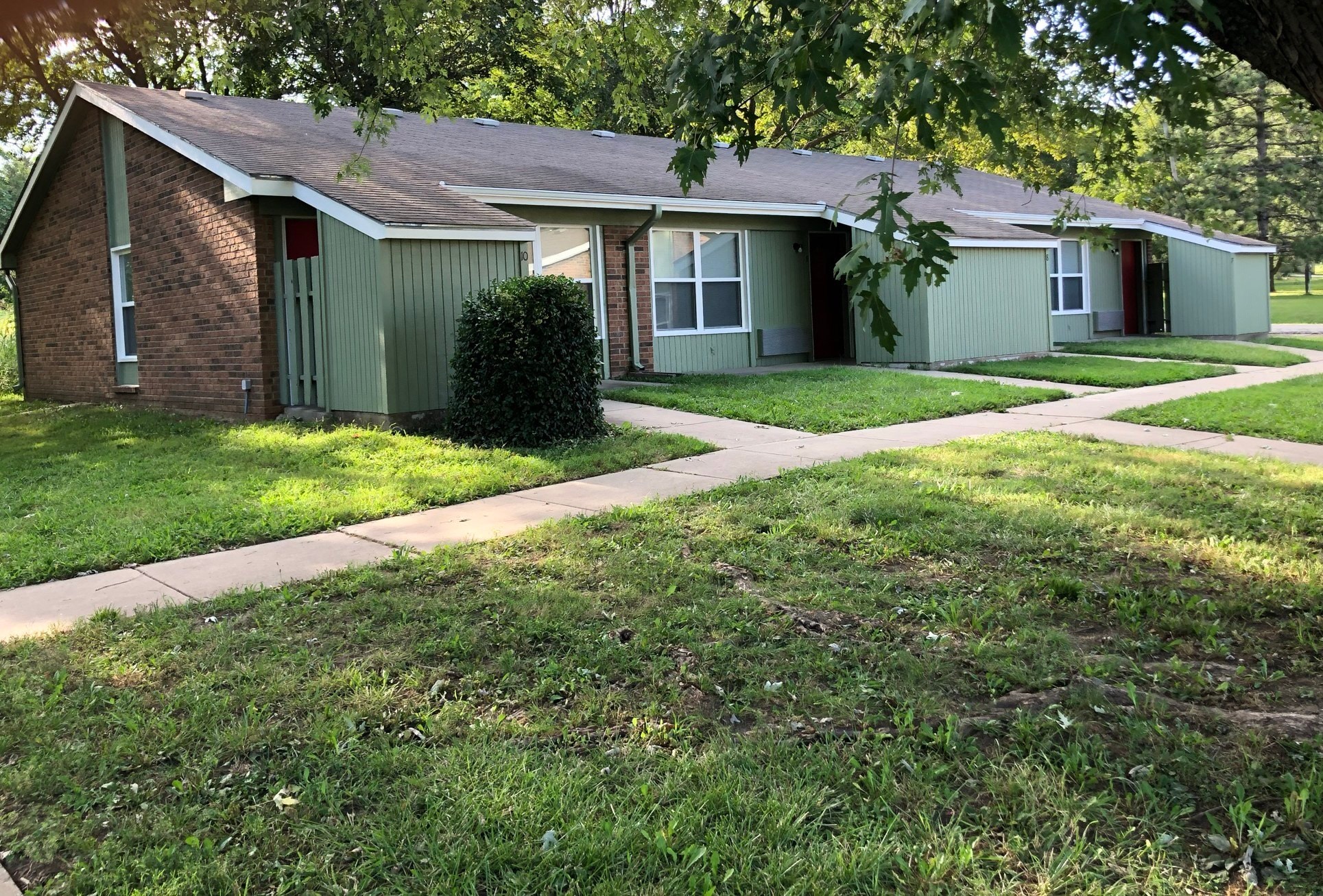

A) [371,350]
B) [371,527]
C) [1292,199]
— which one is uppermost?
[1292,199]

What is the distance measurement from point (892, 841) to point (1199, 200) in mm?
5095

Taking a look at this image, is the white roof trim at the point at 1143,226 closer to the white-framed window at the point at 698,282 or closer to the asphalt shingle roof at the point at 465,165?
the asphalt shingle roof at the point at 465,165

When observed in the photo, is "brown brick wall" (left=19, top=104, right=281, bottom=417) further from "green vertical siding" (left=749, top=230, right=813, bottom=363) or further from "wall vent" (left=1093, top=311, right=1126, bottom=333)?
"wall vent" (left=1093, top=311, right=1126, bottom=333)

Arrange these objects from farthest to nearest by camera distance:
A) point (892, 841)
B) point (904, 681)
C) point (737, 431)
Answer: point (737, 431), point (904, 681), point (892, 841)

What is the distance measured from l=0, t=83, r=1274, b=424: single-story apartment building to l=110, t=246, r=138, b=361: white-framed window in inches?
1.4

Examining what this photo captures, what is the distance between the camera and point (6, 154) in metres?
34.7

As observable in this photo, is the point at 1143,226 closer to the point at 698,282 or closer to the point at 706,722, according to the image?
the point at 698,282

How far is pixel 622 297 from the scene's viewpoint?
15.4 metres

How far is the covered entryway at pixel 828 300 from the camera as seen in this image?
18234 mm

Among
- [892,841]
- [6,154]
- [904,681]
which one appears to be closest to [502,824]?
[892,841]

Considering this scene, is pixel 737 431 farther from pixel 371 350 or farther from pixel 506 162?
pixel 506 162

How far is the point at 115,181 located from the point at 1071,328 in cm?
1807

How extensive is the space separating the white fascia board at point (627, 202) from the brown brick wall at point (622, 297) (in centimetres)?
62

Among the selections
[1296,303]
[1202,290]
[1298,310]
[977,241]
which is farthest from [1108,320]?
[1296,303]
